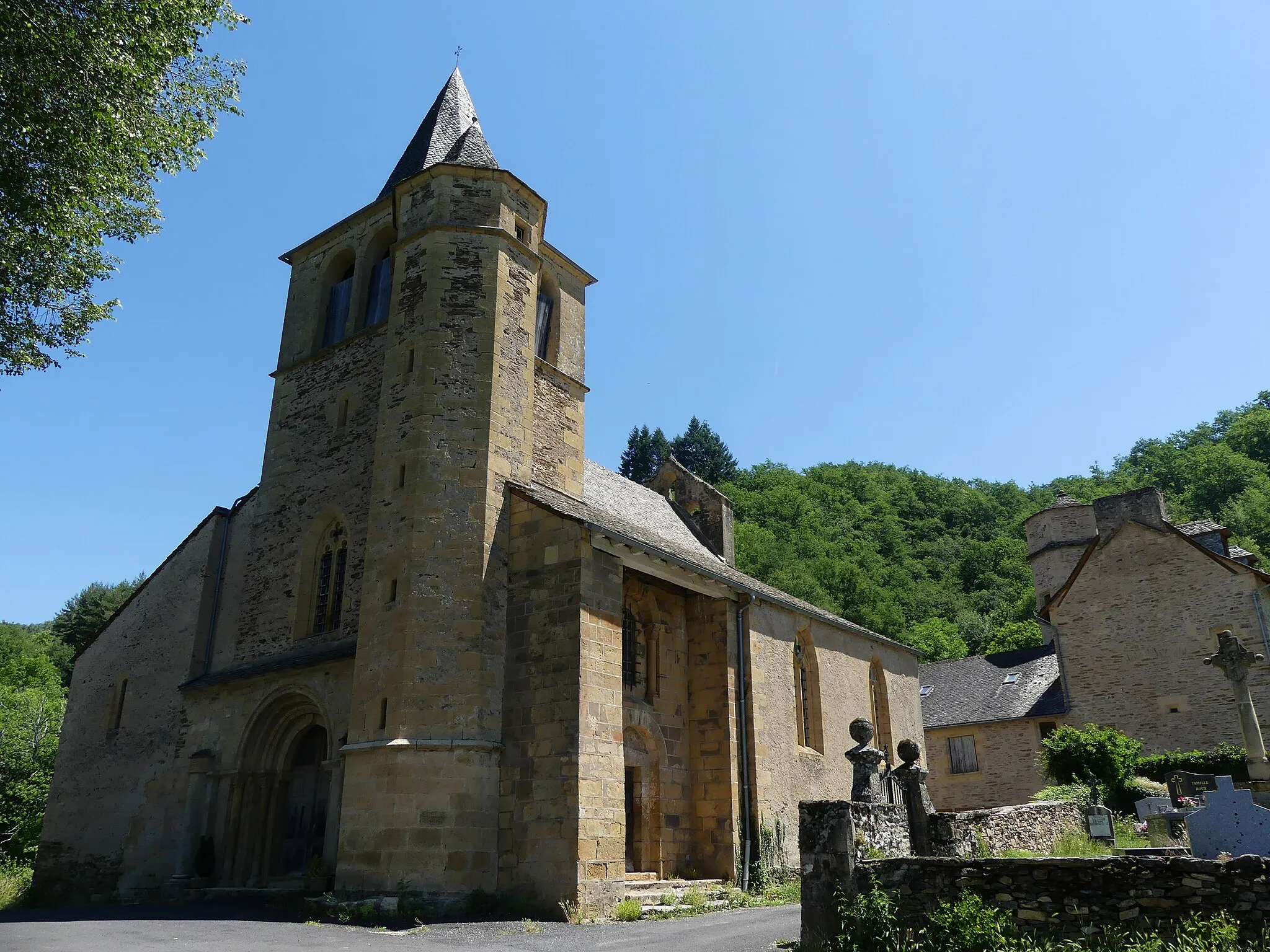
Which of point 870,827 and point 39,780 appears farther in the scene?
point 39,780

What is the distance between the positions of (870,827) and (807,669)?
39.0ft

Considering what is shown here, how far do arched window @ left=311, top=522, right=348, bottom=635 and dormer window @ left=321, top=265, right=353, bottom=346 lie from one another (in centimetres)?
464

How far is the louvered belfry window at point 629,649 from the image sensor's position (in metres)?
16.5

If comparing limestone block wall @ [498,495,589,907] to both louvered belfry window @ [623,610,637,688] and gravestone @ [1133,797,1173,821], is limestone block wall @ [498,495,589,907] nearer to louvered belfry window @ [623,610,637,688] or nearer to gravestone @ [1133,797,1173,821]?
louvered belfry window @ [623,610,637,688]

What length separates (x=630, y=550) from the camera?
1527 cm

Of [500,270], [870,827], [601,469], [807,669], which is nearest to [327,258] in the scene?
[500,270]

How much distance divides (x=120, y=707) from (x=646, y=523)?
41.3ft

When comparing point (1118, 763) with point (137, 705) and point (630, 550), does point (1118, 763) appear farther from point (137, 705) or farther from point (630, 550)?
point (137, 705)

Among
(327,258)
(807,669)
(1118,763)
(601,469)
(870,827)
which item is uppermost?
(327,258)

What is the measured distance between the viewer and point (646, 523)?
22.4 metres

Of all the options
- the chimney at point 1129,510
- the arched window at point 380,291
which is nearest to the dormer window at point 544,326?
the arched window at point 380,291

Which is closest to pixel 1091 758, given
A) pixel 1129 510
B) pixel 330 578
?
pixel 1129 510

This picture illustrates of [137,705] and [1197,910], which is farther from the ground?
[137,705]

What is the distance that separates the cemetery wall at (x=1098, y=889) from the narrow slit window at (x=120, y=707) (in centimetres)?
1786
